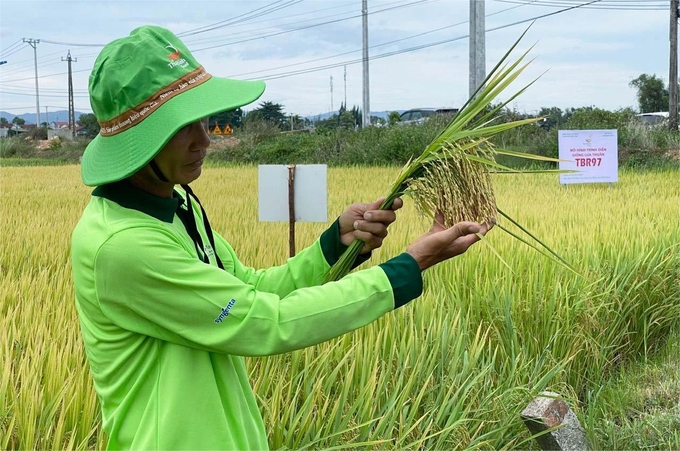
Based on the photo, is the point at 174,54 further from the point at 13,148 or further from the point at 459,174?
the point at 13,148

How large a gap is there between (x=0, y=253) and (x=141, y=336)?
310 centimetres

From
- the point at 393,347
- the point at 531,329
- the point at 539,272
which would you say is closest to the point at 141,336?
the point at 393,347

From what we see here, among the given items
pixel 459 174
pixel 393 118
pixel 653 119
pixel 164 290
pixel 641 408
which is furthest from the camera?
pixel 653 119

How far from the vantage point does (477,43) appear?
37.8 ft

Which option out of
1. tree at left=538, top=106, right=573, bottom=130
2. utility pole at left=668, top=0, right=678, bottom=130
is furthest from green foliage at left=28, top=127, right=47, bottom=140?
utility pole at left=668, top=0, right=678, bottom=130

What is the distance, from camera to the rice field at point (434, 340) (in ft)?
5.94

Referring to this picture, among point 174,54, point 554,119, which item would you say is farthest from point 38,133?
point 174,54

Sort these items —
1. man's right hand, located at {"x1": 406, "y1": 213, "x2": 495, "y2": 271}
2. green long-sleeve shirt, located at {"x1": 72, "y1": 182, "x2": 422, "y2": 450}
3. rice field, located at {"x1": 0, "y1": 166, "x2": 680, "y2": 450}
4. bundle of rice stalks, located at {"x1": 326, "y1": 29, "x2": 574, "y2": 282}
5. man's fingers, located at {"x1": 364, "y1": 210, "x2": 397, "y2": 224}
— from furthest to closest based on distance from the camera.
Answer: rice field, located at {"x1": 0, "y1": 166, "x2": 680, "y2": 450}, man's fingers, located at {"x1": 364, "y1": 210, "x2": 397, "y2": 224}, bundle of rice stalks, located at {"x1": 326, "y1": 29, "x2": 574, "y2": 282}, man's right hand, located at {"x1": 406, "y1": 213, "x2": 495, "y2": 271}, green long-sleeve shirt, located at {"x1": 72, "y1": 182, "x2": 422, "y2": 450}

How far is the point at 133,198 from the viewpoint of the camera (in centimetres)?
119

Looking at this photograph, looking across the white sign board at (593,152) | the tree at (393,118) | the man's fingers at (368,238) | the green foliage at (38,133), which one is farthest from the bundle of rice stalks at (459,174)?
the green foliage at (38,133)

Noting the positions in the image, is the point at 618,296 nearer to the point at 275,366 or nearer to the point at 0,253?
the point at 275,366

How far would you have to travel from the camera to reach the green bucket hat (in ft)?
3.73

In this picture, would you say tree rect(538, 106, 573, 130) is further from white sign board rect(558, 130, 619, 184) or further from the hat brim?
the hat brim

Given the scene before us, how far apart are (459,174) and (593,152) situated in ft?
25.0
